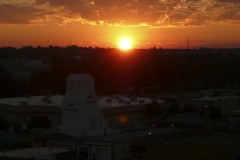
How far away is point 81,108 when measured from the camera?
2809 centimetres

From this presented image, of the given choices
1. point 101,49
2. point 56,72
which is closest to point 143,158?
point 56,72

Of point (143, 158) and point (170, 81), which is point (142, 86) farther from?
point (143, 158)

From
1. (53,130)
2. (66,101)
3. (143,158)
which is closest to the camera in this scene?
(143,158)

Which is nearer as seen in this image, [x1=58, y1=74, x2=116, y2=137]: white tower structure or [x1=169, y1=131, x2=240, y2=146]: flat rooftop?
[x1=169, y1=131, x2=240, y2=146]: flat rooftop

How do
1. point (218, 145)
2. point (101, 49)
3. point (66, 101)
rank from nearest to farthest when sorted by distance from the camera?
point (218, 145)
point (66, 101)
point (101, 49)

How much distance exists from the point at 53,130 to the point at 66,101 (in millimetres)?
2338

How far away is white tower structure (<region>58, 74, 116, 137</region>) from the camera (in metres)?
27.9

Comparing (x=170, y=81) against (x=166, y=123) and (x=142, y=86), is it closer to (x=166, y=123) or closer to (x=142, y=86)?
(x=142, y=86)

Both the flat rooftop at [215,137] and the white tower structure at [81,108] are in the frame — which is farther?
the white tower structure at [81,108]

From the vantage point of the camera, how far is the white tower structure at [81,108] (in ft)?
91.5

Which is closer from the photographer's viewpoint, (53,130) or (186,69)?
(53,130)

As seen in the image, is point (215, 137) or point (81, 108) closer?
point (215, 137)

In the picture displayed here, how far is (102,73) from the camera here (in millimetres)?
67062

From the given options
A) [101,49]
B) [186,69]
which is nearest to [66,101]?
[186,69]
